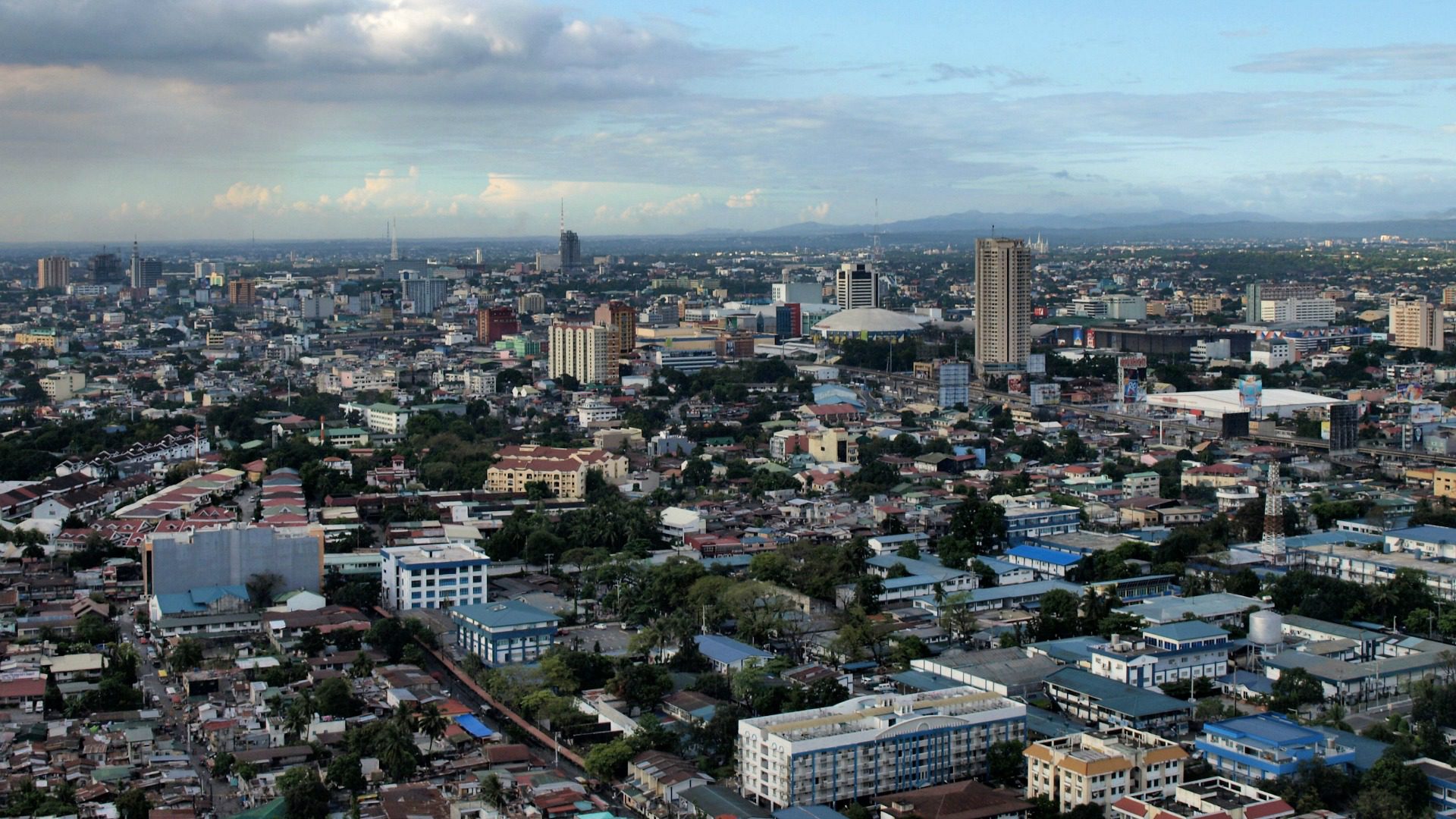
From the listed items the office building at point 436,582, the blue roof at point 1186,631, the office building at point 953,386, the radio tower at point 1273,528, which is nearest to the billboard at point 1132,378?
the office building at point 953,386

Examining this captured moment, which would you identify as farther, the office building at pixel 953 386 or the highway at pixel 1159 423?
the office building at pixel 953 386

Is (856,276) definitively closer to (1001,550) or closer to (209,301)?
(209,301)

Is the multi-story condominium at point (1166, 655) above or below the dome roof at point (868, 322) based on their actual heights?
below

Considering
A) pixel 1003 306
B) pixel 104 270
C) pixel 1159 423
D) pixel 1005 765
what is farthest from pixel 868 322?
pixel 104 270

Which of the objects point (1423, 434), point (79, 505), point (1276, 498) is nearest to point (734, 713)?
point (1276, 498)

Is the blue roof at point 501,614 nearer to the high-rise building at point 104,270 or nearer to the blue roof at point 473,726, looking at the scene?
the blue roof at point 473,726

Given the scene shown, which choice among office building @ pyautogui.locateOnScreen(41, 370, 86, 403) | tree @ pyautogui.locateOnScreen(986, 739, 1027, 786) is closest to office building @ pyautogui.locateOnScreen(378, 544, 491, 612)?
Answer: tree @ pyautogui.locateOnScreen(986, 739, 1027, 786)
